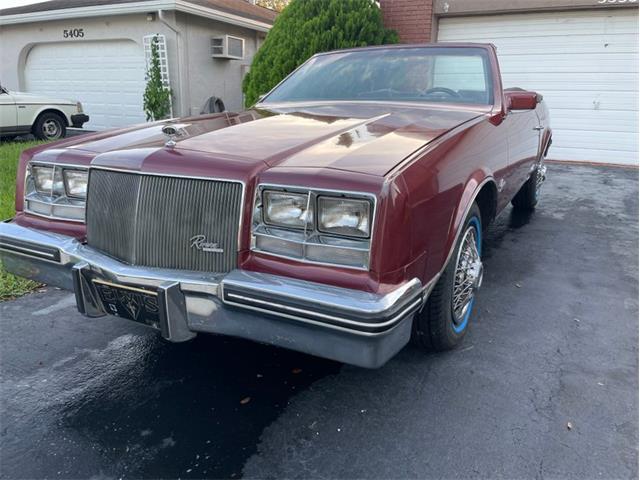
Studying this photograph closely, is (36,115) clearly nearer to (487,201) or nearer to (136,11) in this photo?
(136,11)

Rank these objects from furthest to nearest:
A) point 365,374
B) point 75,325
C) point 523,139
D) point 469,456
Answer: point 523,139 → point 75,325 → point 365,374 → point 469,456

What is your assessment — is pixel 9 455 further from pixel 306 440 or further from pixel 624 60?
pixel 624 60

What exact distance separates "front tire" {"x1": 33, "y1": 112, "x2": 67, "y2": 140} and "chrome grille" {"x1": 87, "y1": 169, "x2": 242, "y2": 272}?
987 centimetres

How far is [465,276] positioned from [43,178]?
2.34 m

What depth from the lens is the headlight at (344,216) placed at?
2.00m

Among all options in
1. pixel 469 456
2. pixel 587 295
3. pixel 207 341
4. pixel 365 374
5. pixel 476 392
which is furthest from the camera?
pixel 587 295

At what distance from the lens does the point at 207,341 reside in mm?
3043

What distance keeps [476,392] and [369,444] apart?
0.66 metres

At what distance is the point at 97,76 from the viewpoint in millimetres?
12562

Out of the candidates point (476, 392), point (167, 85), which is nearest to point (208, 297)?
point (476, 392)

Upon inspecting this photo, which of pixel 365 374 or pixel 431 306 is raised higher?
pixel 431 306

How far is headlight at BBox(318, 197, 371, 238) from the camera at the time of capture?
78.7 inches

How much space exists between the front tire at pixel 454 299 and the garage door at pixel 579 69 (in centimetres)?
743

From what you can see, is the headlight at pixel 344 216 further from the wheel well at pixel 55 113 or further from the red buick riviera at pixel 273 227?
the wheel well at pixel 55 113
